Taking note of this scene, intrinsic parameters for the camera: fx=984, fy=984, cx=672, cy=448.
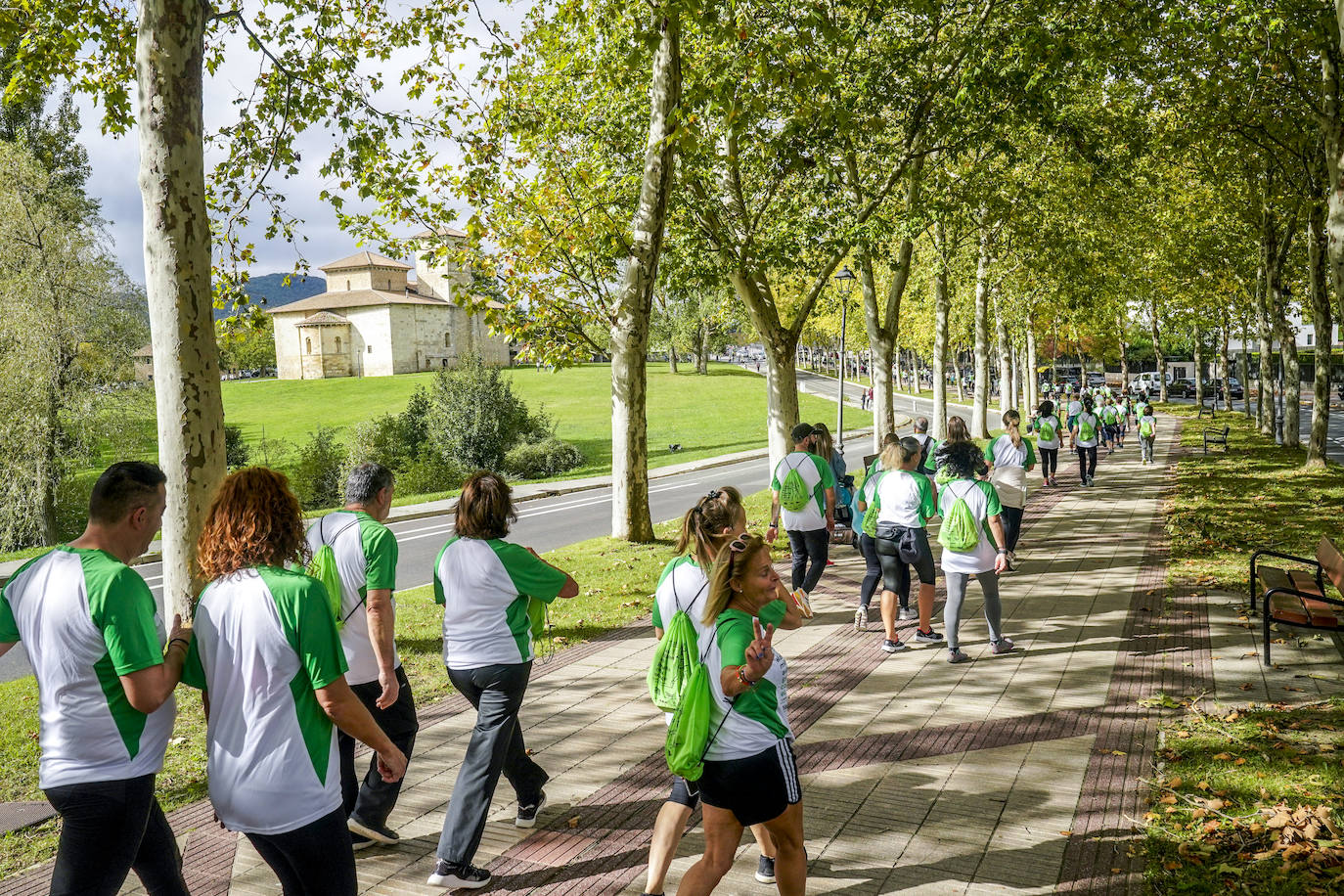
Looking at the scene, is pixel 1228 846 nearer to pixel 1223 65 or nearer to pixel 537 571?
pixel 537 571

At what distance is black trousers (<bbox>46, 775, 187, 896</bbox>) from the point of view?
3.15 m

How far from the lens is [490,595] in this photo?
4.64m

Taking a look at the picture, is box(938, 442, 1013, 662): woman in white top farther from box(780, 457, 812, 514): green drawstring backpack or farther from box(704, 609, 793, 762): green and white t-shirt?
box(704, 609, 793, 762): green and white t-shirt

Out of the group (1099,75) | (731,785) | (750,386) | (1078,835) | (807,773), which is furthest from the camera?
(750,386)

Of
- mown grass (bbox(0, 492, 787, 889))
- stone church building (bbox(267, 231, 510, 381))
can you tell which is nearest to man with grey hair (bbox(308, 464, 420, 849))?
mown grass (bbox(0, 492, 787, 889))

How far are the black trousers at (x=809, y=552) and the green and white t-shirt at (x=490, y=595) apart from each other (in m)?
5.17

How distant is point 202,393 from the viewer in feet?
22.7

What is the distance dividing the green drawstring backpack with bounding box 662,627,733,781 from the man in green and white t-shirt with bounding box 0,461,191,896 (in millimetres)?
1743

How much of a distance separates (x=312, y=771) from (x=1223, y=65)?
71.2ft

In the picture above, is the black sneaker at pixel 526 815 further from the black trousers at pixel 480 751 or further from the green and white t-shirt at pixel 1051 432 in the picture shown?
the green and white t-shirt at pixel 1051 432

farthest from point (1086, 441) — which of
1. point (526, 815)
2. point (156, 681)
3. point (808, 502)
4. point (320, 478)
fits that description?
point (320, 478)

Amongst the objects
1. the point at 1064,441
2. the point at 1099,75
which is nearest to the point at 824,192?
the point at 1099,75

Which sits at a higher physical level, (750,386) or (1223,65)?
(1223,65)

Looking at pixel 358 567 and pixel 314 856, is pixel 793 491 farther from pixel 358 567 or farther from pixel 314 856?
pixel 314 856
